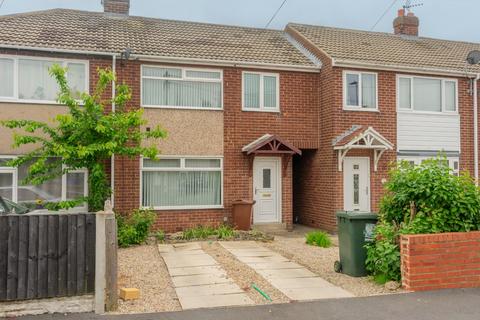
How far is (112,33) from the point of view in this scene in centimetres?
1412

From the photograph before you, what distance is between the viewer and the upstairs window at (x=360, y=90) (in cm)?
1372

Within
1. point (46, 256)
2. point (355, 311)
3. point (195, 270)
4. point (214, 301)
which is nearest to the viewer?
point (46, 256)

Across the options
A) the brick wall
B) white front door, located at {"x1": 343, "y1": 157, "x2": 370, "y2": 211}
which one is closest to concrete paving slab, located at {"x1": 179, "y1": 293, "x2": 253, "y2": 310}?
the brick wall

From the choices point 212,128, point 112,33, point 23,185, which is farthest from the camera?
point 112,33

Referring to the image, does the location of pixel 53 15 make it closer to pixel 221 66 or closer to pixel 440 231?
pixel 221 66

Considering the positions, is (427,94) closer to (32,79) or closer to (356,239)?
(356,239)

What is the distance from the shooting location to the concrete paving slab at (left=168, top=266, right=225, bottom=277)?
805cm

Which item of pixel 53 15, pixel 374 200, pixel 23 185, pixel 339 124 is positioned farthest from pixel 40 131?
pixel 374 200

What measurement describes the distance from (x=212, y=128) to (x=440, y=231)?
7385 millimetres

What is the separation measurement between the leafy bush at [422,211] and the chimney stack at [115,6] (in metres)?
12.5

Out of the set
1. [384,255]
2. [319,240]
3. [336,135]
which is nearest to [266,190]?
[336,135]

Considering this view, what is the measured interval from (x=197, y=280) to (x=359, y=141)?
24.0 feet

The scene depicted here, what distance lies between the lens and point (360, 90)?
45.6ft

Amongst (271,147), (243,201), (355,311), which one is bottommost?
(355,311)
